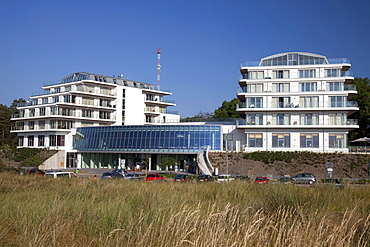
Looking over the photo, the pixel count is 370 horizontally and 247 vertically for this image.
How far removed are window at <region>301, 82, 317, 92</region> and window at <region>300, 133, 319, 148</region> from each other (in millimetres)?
7384

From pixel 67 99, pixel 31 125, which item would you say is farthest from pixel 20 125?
pixel 67 99

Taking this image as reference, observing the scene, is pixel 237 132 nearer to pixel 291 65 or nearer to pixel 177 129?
pixel 177 129

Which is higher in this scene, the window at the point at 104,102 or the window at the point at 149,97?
the window at the point at 149,97

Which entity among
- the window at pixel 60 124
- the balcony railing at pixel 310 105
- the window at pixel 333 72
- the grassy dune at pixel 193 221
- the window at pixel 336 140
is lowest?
the grassy dune at pixel 193 221

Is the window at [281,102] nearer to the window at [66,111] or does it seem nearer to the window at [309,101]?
the window at [309,101]

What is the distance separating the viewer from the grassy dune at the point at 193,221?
25.1 ft

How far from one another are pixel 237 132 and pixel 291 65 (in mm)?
14590

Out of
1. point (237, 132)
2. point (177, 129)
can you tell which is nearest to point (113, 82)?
point (177, 129)

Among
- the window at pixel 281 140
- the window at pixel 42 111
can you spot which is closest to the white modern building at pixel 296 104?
the window at pixel 281 140

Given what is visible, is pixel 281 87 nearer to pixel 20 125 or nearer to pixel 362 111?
pixel 362 111

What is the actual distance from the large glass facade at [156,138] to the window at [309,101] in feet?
47.3

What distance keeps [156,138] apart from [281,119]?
2177cm

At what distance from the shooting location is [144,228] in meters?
8.42

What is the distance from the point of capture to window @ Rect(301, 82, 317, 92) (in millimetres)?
62969
